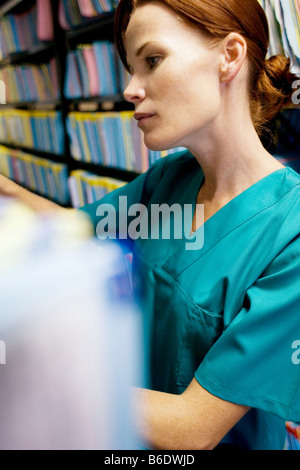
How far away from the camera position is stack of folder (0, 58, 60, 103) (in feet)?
7.30

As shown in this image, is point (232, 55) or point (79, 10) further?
point (79, 10)

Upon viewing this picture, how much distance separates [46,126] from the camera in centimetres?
239

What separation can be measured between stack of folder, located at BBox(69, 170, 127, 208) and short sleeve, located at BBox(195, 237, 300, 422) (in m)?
1.31

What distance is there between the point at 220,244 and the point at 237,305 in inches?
4.8

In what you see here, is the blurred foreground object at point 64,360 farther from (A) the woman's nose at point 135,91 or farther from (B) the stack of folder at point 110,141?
(B) the stack of folder at point 110,141

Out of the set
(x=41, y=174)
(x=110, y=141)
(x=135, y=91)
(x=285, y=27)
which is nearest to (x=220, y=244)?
(x=135, y=91)

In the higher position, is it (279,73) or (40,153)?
(279,73)

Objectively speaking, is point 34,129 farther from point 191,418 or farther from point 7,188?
point 191,418

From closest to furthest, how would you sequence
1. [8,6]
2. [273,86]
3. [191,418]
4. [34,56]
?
1. [191,418]
2. [273,86]
3. [8,6]
4. [34,56]

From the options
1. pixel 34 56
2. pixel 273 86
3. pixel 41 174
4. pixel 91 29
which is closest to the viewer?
pixel 273 86

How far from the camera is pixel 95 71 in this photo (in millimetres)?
1811

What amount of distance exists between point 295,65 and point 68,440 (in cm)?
103

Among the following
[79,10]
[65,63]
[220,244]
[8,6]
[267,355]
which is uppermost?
[8,6]

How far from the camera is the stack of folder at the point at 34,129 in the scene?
2.26 meters
